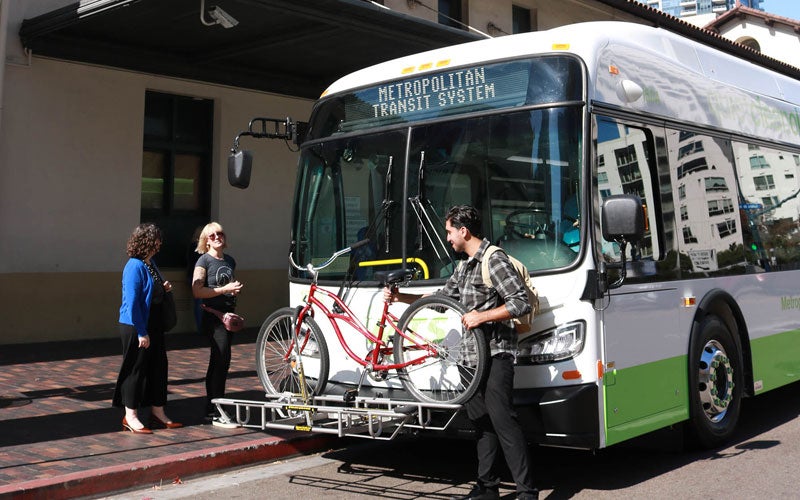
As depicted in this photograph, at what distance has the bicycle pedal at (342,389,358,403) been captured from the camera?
6.29 metres

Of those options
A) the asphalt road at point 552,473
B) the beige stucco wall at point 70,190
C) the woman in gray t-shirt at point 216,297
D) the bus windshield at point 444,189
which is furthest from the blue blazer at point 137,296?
the beige stucco wall at point 70,190

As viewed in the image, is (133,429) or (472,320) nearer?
(472,320)

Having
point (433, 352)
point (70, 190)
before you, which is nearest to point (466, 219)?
point (433, 352)

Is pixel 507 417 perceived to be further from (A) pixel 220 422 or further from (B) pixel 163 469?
(A) pixel 220 422

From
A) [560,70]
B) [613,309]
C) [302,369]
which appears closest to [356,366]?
[302,369]

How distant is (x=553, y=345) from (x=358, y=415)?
Result: 4.42 feet

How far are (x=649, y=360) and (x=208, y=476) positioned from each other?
3396 millimetres

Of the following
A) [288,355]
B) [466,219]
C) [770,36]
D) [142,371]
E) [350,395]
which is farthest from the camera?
[770,36]

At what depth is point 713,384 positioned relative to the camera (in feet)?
23.9

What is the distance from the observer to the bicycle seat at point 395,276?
621cm

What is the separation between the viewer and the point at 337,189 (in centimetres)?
720

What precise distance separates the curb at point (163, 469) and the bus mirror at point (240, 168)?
2.11m

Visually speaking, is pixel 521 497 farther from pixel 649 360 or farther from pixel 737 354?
pixel 737 354

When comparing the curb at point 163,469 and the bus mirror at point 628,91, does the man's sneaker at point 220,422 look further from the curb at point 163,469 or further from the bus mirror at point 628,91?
the bus mirror at point 628,91
